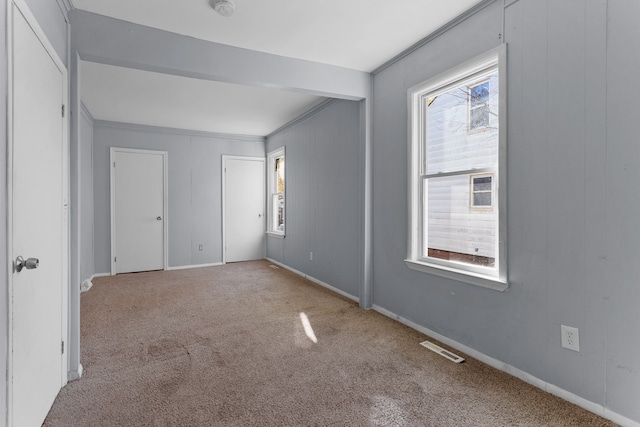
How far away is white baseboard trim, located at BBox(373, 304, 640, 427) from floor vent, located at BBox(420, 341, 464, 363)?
0.10m

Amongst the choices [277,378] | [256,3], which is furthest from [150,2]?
[277,378]

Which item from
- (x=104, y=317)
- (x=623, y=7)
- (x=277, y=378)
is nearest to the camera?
(x=623, y=7)

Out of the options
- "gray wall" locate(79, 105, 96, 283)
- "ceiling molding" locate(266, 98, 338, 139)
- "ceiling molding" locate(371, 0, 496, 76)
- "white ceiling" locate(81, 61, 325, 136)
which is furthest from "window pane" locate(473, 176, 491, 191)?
"gray wall" locate(79, 105, 96, 283)

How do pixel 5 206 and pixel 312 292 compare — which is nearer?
pixel 5 206

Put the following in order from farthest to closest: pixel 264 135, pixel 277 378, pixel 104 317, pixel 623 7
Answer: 1. pixel 264 135
2. pixel 104 317
3. pixel 277 378
4. pixel 623 7

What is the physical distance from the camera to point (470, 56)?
242 centimetres

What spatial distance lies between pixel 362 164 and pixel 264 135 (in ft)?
11.5

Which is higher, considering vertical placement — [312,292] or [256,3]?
[256,3]

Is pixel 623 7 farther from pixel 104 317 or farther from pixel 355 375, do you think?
pixel 104 317

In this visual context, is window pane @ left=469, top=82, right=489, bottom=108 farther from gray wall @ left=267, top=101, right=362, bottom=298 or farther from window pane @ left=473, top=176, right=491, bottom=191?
gray wall @ left=267, top=101, right=362, bottom=298

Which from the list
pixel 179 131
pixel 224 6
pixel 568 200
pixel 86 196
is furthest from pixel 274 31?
pixel 86 196

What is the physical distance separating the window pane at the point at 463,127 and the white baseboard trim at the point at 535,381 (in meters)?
1.34

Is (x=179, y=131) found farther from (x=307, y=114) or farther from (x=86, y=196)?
(x=307, y=114)

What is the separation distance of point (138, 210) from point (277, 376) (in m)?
4.50
